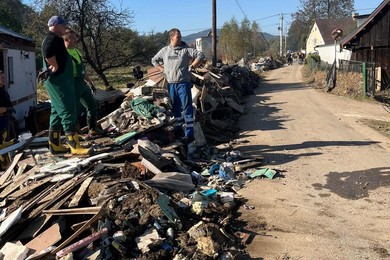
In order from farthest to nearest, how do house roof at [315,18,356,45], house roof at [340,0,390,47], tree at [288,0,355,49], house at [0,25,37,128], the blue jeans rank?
tree at [288,0,355,49], house roof at [315,18,356,45], house roof at [340,0,390,47], house at [0,25,37,128], the blue jeans

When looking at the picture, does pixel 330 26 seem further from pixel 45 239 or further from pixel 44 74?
pixel 45 239

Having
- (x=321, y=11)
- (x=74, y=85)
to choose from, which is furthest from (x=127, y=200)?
(x=321, y=11)

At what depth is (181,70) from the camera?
25.4 ft

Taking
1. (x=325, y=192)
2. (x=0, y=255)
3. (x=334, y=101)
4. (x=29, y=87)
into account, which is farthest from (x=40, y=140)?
(x=334, y=101)

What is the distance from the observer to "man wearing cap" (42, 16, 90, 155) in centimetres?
606

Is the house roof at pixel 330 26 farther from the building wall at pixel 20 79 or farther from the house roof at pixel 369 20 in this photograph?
the building wall at pixel 20 79

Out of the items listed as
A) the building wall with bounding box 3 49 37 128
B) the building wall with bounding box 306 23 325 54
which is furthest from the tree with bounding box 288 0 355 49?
the building wall with bounding box 3 49 37 128

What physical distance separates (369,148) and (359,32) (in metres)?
16.3

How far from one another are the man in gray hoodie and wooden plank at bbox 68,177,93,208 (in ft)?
10.2

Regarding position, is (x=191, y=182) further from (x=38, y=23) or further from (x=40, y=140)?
(x=38, y=23)

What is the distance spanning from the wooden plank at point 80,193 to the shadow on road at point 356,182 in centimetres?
342

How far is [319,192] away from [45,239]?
3896mm

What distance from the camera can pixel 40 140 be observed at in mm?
7543

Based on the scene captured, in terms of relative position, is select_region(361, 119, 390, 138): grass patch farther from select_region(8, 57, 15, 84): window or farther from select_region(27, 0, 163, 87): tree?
select_region(27, 0, 163, 87): tree
